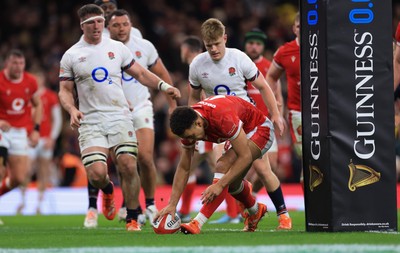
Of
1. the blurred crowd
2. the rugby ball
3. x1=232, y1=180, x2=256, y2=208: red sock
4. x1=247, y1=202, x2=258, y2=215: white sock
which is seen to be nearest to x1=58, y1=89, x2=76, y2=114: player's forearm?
the rugby ball

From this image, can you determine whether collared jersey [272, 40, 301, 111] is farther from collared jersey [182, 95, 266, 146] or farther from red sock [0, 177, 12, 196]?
red sock [0, 177, 12, 196]

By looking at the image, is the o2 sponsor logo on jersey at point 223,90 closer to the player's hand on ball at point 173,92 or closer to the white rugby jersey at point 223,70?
the white rugby jersey at point 223,70

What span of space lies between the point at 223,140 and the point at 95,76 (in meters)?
2.36

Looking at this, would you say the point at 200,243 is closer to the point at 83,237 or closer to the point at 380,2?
the point at 83,237

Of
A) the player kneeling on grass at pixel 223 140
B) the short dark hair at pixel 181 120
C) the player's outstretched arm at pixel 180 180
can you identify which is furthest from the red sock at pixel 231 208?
the short dark hair at pixel 181 120

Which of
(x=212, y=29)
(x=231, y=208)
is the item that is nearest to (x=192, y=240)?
(x=212, y=29)

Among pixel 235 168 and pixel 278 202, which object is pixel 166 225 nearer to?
pixel 235 168

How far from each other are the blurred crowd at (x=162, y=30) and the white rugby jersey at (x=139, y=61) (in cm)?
886

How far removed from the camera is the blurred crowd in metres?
21.7

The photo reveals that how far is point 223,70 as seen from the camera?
10.6 m

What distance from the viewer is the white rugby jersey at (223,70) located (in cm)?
1057

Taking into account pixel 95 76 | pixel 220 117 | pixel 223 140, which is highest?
pixel 95 76

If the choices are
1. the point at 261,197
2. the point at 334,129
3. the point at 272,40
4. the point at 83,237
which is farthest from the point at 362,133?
the point at 272,40

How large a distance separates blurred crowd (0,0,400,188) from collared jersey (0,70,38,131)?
22.2 ft
